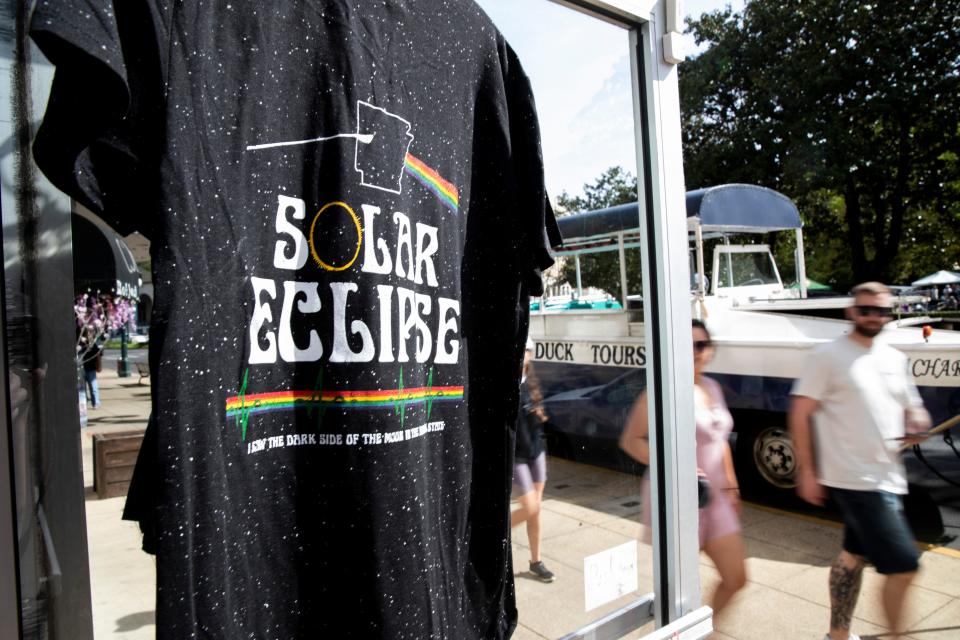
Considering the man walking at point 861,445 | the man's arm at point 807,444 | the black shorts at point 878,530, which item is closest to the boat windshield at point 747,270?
the man walking at point 861,445

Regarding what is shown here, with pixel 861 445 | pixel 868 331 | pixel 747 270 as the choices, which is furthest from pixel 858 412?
pixel 747 270

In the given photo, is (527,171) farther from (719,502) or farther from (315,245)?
(719,502)

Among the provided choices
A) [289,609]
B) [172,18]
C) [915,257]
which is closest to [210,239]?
[172,18]

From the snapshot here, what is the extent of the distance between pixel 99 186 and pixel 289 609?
2.26 feet

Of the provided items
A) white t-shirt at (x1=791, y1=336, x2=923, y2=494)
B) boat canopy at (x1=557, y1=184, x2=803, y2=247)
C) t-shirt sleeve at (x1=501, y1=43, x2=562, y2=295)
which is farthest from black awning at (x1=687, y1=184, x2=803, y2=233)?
t-shirt sleeve at (x1=501, y1=43, x2=562, y2=295)

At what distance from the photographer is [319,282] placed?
116 cm

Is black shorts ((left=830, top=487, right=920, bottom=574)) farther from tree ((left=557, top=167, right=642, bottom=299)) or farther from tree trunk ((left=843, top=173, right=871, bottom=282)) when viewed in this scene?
tree trunk ((left=843, top=173, right=871, bottom=282))

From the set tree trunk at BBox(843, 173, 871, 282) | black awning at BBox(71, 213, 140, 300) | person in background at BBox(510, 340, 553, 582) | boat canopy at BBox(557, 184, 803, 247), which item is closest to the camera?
black awning at BBox(71, 213, 140, 300)

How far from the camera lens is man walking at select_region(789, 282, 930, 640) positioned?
3.16m

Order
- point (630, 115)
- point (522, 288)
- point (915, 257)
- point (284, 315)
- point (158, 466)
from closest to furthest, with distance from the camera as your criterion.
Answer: point (158, 466)
point (284, 315)
point (522, 288)
point (630, 115)
point (915, 257)

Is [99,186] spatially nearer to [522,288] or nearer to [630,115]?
[522,288]

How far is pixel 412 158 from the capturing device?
1301 mm

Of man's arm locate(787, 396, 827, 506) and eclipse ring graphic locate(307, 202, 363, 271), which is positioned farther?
man's arm locate(787, 396, 827, 506)

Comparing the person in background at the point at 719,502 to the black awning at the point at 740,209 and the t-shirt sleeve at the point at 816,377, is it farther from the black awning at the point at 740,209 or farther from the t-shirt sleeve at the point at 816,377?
the black awning at the point at 740,209
